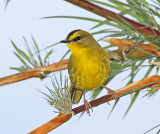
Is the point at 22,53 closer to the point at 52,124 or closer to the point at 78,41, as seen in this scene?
the point at 78,41

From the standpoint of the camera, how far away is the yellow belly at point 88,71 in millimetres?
1670

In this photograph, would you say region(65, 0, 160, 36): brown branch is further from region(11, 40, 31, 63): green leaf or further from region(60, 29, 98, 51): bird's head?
region(11, 40, 31, 63): green leaf

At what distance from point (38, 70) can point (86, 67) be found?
0.35 metres

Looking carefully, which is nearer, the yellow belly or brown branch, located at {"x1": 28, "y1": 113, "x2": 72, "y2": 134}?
brown branch, located at {"x1": 28, "y1": 113, "x2": 72, "y2": 134}

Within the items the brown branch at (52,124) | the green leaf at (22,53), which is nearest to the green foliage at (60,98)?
the brown branch at (52,124)

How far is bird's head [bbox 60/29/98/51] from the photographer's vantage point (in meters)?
1.76

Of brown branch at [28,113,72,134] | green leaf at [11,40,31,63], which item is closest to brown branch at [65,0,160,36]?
green leaf at [11,40,31,63]

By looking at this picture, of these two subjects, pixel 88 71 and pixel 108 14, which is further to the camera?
pixel 108 14

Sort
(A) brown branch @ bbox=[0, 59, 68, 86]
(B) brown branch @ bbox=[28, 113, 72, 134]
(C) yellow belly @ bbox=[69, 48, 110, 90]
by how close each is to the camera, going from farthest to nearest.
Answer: (A) brown branch @ bbox=[0, 59, 68, 86], (C) yellow belly @ bbox=[69, 48, 110, 90], (B) brown branch @ bbox=[28, 113, 72, 134]

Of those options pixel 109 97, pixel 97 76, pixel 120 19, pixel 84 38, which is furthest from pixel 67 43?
pixel 109 97


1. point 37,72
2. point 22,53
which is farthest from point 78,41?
point 22,53

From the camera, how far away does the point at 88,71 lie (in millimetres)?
1671

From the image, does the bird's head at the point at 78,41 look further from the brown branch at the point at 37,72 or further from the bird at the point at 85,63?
the brown branch at the point at 37,72

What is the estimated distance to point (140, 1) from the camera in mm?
1940
